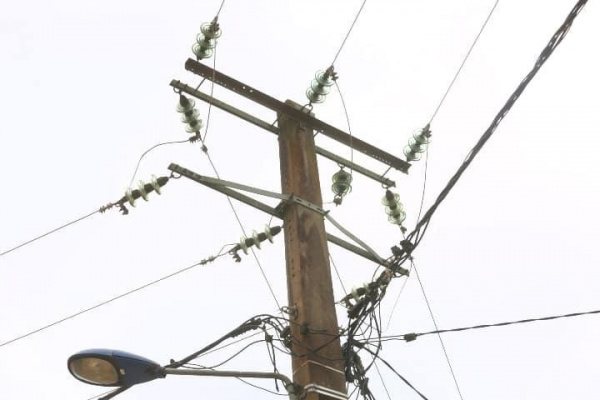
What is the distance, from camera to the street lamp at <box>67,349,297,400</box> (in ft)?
19.1

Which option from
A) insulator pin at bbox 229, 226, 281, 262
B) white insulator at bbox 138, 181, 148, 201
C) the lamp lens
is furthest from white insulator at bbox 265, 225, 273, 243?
the lamp lens

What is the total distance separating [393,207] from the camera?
29.7 feet

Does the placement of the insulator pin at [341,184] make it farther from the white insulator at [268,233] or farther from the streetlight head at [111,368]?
the streetlight head at [111,368]

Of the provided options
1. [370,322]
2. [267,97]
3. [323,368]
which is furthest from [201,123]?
[323,368]

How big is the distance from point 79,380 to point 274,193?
2412 millimetres

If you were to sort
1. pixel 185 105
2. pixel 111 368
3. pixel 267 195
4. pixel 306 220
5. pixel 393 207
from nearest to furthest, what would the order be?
pixel 111 368 → pixel 306 220 → pixel 267 195 → pixel 185 105 → pixel 393 207

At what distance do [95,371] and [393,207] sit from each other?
13.6 ft

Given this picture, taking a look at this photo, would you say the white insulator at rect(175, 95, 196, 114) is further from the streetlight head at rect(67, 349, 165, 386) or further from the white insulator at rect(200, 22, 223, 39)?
the streetlight head at rect(67, 349, 165, 386)

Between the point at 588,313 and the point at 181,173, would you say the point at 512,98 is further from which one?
the point at 181,173

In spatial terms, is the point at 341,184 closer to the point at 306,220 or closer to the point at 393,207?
the point at 393,207

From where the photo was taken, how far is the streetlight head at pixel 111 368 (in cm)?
581

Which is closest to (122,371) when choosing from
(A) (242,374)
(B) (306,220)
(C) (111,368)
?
(C) (111,368)

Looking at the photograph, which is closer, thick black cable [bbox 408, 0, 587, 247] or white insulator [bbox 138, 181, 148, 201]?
thick black cable [bbox 408, 0, 587, 247]

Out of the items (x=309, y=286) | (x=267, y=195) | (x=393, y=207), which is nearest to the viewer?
(x=309, y=286)
